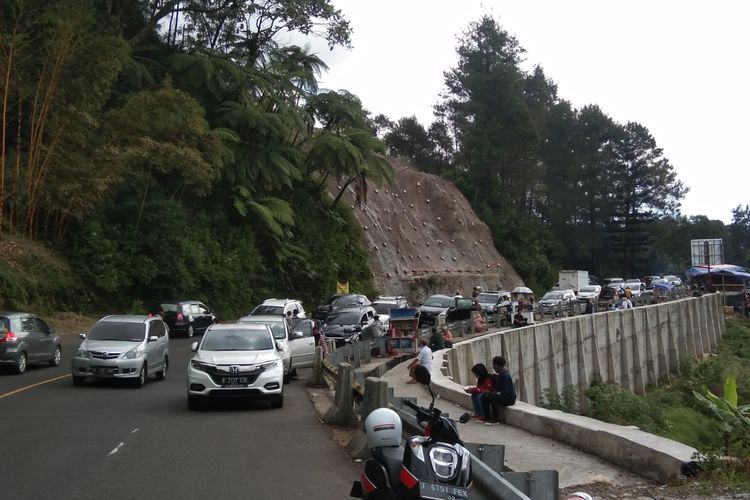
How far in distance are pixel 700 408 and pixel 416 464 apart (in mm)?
25895

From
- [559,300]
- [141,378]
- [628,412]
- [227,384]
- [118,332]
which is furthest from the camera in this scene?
[559,300]

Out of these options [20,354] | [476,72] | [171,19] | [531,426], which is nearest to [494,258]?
[476,72]

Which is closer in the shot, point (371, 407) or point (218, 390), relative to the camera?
point (371, 407)

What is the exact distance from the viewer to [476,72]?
75.7 meters

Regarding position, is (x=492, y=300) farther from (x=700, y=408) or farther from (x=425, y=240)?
(x=425, y=240)

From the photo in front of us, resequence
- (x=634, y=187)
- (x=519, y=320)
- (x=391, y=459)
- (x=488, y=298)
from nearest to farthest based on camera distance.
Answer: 1. (x=391, y=459)
2. (x=519, y=320)
3. (x=488, y=298)
4. (x=634, y=187)

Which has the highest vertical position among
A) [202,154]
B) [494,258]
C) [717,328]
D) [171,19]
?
[171,19]

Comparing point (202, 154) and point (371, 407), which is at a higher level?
point (202, 154)

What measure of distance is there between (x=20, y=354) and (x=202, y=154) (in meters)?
21.1

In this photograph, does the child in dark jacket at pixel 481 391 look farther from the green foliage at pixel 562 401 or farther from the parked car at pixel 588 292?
the parked car at pixel 588 292

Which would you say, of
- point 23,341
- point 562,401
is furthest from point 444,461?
point 562,401

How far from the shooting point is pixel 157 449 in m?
11.2

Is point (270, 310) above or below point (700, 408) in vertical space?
above

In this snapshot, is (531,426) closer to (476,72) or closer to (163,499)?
(163,499)
